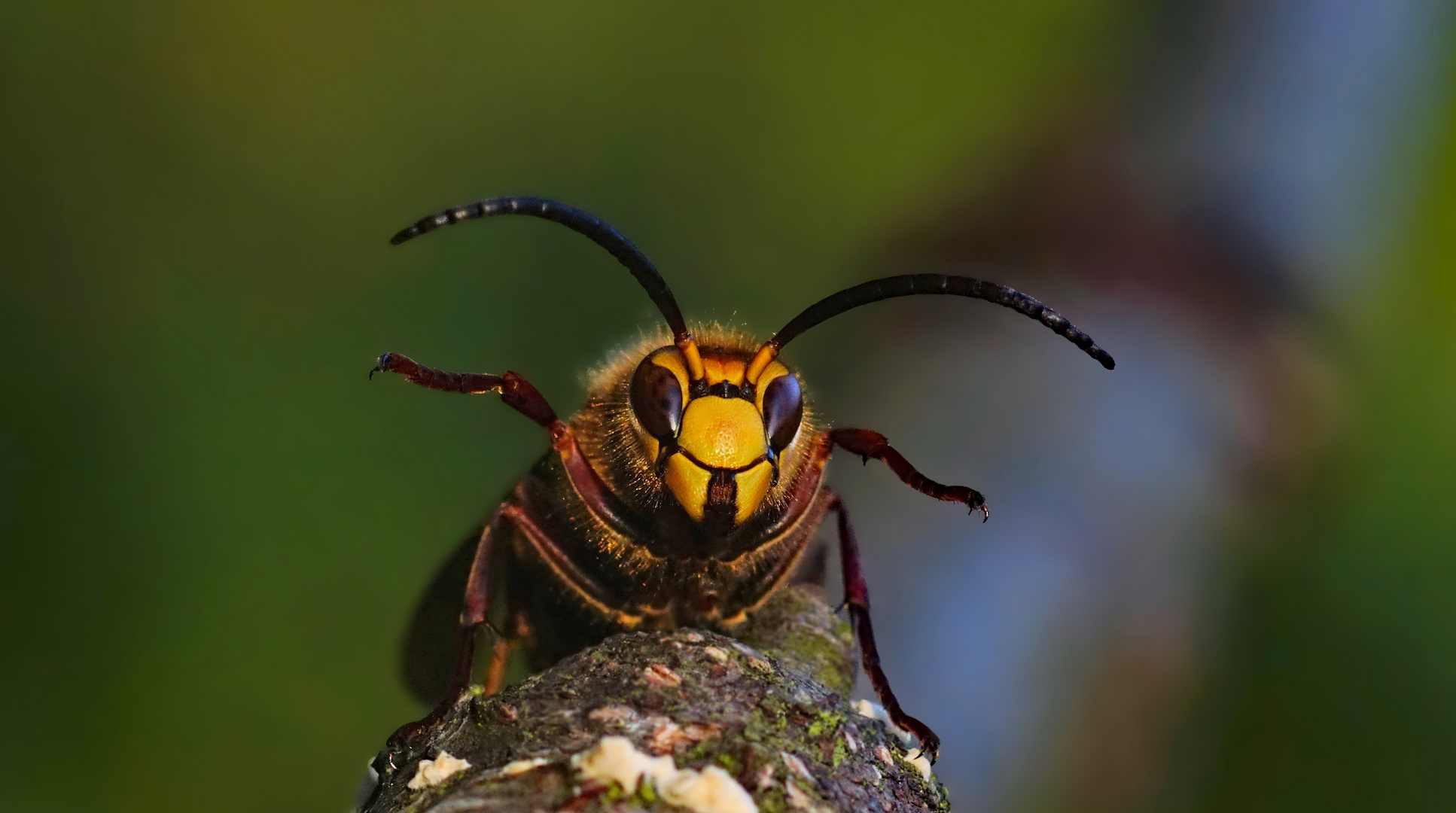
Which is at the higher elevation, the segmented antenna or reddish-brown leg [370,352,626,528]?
the segmented antenna

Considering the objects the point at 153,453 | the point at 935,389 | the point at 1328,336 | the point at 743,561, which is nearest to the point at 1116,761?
the point at 935,389

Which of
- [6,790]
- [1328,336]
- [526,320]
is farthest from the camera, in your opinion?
[1328,336]

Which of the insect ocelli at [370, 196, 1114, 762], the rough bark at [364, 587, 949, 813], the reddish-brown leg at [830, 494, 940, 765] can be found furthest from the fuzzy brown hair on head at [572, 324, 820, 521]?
the rough bark at [364, 587, 949, 813]

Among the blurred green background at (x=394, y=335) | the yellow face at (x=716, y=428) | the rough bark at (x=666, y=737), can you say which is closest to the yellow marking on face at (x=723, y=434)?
the yellow face at (x=716, y=428)

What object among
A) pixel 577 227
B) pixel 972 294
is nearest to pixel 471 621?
pixel 577 227

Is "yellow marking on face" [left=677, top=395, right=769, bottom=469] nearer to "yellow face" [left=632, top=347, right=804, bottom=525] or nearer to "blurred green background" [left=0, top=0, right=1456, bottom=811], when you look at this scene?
"yellow face" [left=632, top=347, right=804, bottom=525]

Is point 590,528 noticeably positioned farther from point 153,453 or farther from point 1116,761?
point 1116,761

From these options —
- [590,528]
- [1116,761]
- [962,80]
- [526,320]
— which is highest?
[962,80]
